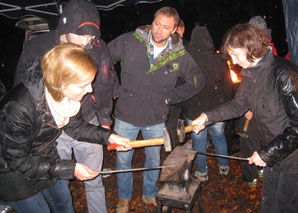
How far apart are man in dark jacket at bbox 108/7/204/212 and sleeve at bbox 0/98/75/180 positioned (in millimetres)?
1353

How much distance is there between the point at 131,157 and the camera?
12.1ft

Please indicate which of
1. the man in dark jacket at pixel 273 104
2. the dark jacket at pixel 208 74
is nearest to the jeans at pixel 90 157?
Result: the dark jacket at pixel 208 74

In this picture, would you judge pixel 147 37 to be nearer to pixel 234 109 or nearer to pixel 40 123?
pixel 234 109

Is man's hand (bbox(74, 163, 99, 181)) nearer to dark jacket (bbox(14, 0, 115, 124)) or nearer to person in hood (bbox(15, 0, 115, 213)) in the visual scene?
person in hood (bbox(15, 0, 115, 213))

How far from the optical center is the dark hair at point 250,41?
243 cm

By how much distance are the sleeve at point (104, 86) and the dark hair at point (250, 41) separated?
1.76m

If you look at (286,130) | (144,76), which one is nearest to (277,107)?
(286,130)

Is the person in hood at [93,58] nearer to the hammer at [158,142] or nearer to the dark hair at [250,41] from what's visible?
the hammer at [158,142]

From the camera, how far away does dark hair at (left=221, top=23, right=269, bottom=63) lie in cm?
243

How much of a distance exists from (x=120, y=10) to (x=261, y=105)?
47.1ft

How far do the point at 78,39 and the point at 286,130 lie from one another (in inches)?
108

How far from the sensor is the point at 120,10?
1488 cm

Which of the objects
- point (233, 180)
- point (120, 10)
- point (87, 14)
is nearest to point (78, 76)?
point (87, 14)

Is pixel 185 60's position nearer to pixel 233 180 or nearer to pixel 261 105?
pixel 261 105
